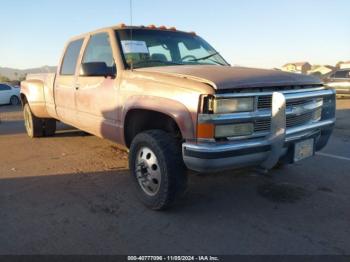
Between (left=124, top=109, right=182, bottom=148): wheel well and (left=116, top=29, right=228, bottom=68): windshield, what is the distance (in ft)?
2.12

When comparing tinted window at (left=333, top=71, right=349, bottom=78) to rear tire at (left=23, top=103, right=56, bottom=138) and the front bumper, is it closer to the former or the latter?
rear tire at (left=23, top=103, right=56, bottom=138)

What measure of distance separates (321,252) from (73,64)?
4.40 m

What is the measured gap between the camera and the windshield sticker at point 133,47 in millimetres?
4609

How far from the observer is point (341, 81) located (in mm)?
17781

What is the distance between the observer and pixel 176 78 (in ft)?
11.9

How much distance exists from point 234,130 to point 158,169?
0.88 metres

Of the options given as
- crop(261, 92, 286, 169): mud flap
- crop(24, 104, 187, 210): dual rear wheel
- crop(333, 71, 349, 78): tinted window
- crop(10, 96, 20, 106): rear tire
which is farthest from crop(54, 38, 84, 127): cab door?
crop(333, 71, 349, 78): tinted window

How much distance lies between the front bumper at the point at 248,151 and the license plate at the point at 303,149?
0.15ft

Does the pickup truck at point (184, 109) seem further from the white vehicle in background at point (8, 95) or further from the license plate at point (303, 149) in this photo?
the white vehicle in background at point (8, 95)

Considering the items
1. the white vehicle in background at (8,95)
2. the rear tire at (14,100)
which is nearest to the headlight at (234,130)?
the white vehicle in background at (8,95)

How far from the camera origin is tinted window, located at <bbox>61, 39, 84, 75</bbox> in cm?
577

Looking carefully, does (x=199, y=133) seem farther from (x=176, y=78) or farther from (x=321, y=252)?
(x=321, y=252)

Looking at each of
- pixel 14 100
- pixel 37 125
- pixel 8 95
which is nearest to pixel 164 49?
pixel 37 125

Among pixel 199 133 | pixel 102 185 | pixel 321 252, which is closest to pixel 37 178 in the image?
pixel 102 185
